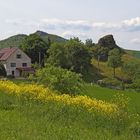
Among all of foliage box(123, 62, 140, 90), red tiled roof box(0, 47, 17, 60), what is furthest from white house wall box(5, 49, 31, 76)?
foliage box(123, 62, 140, 90)

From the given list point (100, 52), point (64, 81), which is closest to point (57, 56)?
point (100, 52)

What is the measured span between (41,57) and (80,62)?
12.8 meters

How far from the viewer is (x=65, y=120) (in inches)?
590

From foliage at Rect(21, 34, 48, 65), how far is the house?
125 inches

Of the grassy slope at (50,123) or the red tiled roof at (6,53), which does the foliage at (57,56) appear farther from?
the grassy slope at (50,123)

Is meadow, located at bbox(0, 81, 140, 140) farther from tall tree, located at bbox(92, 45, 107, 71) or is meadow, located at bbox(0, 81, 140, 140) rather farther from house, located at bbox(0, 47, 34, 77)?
tall tree, located at bbox(92, 45, 107, 71)

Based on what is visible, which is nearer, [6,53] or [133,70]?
[133,70]

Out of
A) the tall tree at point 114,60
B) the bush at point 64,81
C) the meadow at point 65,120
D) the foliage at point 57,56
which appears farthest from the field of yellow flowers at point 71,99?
the tall tree at point 114,60

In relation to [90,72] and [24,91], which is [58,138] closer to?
[24,91]

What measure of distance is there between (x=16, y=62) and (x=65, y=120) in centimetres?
8685

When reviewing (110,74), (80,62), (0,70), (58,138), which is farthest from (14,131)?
(110,74)

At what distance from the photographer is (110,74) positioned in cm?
11038

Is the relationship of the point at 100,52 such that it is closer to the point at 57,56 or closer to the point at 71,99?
the point at 57,56

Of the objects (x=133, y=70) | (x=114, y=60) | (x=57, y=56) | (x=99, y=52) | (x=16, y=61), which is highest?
(x=99, y=52)
